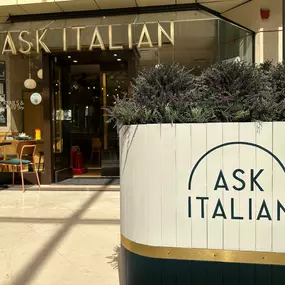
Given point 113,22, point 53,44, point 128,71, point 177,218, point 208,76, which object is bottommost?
point 177,218

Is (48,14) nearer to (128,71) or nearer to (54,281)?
(128,71)

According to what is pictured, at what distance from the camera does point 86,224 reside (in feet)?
15.6

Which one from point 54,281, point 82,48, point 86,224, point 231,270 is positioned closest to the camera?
point 231,270

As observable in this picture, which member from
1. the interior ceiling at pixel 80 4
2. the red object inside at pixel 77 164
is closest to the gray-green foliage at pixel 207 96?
the interior ceiling at pixel 80 4

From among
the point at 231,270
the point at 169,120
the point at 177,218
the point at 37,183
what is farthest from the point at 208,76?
the point at 37,183

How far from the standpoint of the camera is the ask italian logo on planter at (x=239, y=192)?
2146mm

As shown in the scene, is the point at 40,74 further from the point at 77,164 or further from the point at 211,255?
the point at 211,255

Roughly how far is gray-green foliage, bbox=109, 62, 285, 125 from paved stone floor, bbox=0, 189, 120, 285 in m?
1.60

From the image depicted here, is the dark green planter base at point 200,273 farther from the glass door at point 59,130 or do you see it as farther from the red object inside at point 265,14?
the red object inside at point 265,14

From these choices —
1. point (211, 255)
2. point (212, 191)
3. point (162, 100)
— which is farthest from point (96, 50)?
point (211, 255)

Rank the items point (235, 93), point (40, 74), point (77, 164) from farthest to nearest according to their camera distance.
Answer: point (77, 164), point (40, 74), point (235, 93)

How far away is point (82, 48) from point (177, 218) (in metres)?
5.99

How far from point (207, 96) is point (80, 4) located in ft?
19.5

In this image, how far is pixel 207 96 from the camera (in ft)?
7.80
